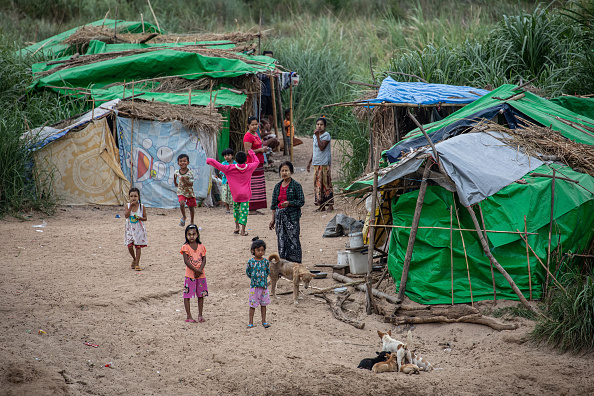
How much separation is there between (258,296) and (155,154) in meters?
6.67

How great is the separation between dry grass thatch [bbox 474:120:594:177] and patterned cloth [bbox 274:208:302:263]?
2.54 m

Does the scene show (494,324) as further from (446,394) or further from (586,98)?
(586,98)

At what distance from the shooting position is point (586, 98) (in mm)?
8539

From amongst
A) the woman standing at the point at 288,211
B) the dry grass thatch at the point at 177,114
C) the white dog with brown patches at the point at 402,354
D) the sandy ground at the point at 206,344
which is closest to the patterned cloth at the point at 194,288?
the sandy ground at the point at 206,344

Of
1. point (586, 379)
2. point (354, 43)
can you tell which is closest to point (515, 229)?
point (586, 379)

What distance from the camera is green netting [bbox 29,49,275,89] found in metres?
13.0

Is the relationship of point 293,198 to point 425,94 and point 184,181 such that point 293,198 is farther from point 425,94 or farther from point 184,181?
point 425,94

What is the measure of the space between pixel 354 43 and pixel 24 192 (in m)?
13.8

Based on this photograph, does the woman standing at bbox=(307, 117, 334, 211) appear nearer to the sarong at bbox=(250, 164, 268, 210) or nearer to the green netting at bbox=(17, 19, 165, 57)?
the sarong at bbox=(250, 164, 268, 210)

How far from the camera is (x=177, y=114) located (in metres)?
11.6

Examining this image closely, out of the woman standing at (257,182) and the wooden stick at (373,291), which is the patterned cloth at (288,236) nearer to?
the wooden stick at (373,291)

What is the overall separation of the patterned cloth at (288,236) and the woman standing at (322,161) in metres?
3.43

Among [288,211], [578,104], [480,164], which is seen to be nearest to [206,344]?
[288,211]

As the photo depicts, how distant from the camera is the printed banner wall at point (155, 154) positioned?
11547 mm
